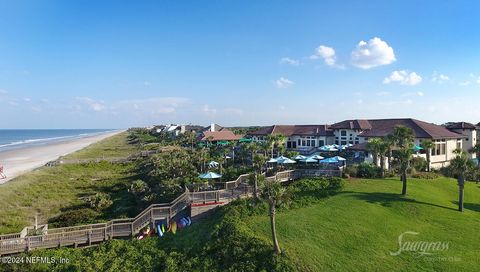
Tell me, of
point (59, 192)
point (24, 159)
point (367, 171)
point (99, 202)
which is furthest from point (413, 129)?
point (24, 159)

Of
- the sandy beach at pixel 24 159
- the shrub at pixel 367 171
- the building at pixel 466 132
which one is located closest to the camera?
the shrub at pixel 367 171

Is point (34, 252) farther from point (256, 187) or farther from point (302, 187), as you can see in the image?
point (302, 187)

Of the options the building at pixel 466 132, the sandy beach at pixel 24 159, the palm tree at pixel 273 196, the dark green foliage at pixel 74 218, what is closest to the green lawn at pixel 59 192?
the dark green foliage at pixel 74 218

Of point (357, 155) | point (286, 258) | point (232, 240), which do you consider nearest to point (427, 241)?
point (286, 258)

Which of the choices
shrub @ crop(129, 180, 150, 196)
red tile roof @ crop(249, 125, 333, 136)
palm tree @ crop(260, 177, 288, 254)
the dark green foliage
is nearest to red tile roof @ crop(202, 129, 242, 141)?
red tile roof @ crop(249, 125, 333, 136)

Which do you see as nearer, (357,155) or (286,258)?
(286,258)

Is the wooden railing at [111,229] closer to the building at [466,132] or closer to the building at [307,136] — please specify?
the building at [307,136]
